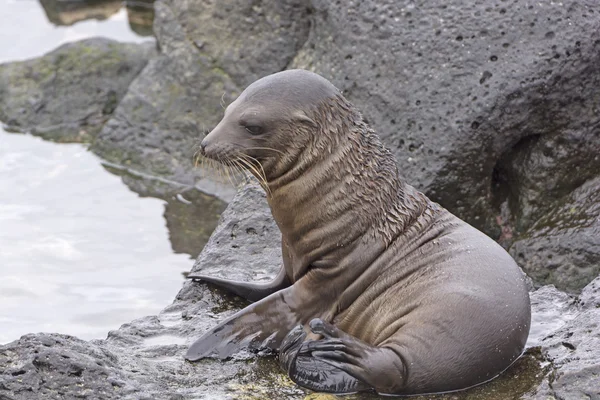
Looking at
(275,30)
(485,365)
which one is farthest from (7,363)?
→ (275,30)

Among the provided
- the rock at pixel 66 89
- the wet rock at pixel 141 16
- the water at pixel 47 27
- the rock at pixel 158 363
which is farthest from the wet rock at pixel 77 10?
the rock at pixel 158 363

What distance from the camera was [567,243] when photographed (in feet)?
30.5

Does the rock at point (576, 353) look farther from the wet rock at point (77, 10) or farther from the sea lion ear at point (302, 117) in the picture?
the wet rock at point (77, 10)

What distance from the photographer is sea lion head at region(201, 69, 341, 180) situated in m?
6.06

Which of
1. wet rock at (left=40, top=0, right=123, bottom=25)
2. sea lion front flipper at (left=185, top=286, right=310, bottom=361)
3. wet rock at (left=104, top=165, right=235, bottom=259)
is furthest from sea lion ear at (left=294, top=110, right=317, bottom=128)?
wet rock at (left=40, top=0, right=123, bottom=25)

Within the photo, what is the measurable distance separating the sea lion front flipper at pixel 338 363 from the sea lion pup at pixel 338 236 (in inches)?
6.4

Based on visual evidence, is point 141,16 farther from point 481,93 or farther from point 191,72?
point 481,93

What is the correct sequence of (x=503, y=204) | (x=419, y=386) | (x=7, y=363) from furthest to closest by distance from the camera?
(x=503, y=204) → (x=419, y=386) → (x=7, y=363)

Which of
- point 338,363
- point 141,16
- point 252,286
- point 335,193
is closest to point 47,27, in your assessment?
point 141,16

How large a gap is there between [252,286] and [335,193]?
1082 millimetres

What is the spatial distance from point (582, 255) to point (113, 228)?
4.71 m

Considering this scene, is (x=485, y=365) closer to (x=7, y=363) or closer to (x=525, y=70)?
(x=7, y=363)

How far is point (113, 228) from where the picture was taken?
36.3 feet

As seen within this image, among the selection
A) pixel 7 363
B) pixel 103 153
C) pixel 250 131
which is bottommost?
pixel 103 153
